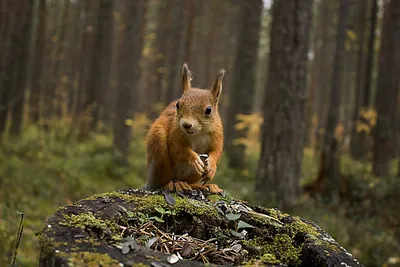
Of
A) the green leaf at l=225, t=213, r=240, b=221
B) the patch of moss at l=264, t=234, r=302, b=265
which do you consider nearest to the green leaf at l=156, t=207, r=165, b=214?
the green leaf at l=225, t=213, r=240, b=221

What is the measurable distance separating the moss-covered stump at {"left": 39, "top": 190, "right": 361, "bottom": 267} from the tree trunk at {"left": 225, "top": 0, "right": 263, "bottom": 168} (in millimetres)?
9595

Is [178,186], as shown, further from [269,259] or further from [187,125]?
[269,259]

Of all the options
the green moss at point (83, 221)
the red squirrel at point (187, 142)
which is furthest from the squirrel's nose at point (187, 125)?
the green moss at point (83, 221)

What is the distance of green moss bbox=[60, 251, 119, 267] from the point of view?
1669 millimetres

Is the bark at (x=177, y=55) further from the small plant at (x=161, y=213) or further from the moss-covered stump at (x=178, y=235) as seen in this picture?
the small plant at (x=161, y=213)

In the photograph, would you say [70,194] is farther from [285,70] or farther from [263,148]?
[285,70]

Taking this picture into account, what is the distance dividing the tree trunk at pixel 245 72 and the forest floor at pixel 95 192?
2.99ft

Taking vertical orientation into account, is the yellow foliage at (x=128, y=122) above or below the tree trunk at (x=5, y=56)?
below

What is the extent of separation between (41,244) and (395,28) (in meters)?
11.2

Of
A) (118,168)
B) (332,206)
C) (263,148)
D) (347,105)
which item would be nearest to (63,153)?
(118,168)

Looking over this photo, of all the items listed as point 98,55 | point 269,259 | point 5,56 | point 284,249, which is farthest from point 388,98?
point 269,259

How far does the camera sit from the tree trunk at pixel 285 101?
22.0 feet

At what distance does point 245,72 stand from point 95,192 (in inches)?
239

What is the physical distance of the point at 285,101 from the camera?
6.75 metres
